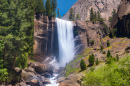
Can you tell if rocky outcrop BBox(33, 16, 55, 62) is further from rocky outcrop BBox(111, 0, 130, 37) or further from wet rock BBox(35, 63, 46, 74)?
rocky outcrop BBox(111, 0, 130, 37)

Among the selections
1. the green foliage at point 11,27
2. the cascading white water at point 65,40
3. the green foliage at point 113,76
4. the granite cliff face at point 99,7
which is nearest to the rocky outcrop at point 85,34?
the cascading white water at point 65,40

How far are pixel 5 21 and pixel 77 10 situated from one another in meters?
127

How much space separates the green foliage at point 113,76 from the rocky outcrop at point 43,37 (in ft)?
144

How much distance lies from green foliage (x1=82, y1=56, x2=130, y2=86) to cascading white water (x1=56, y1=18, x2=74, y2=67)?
155 ft

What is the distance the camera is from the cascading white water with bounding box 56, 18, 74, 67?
57.2m

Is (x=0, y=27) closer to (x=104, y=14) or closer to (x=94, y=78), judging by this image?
(x=94, y=78)

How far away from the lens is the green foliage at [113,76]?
806cm

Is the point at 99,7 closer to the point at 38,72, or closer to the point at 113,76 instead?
the point at 38,72

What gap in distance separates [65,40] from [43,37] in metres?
11.2

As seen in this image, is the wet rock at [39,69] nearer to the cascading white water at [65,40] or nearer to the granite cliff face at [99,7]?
the cascading white water at [65,40]

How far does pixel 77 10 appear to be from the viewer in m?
142

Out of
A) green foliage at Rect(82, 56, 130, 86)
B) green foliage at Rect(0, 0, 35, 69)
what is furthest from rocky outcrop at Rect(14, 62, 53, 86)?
green foliage at Rect(82, 56, 130, 86)

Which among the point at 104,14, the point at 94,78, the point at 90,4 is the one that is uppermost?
the point at 90,4

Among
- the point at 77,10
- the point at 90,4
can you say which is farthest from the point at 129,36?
the point at 77,10
